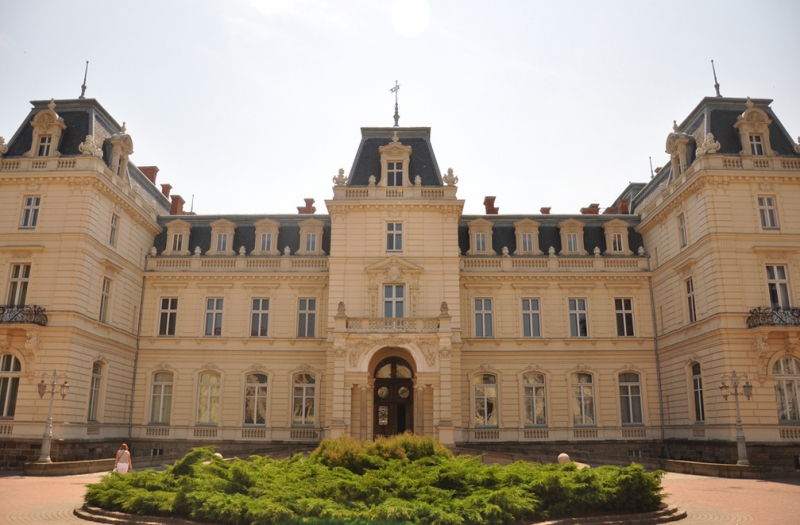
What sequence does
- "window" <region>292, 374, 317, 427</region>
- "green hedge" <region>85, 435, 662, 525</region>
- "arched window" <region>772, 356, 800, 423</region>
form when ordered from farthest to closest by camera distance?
"window" <region>292, 374, 317, 427</region> → "arched window" <region>772, 356, 800, 423</region> → "green hedge" <region>85, 435, 662, 525</region>

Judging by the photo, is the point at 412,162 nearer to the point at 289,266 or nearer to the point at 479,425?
the point at 289,266

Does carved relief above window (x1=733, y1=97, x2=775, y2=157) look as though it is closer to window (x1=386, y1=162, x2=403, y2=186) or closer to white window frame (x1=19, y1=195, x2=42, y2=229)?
window (x1=386, y1=162, x2=403, y2=186)

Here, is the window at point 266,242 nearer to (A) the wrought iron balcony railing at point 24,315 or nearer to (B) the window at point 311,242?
(B) the window at point 311,242

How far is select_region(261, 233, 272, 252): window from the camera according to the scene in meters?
37.6

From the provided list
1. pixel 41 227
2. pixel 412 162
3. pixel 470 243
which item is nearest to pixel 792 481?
pixel 470 243

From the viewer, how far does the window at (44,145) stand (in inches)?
1230

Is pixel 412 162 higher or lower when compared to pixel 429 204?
higher

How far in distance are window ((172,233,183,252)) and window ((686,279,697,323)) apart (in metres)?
28.0

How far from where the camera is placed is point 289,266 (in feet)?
120

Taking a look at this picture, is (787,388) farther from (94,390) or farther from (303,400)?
(94,390)

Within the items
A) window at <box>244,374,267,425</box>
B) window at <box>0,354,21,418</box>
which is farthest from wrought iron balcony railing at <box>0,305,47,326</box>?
window at <box>244,374,267,425</box>

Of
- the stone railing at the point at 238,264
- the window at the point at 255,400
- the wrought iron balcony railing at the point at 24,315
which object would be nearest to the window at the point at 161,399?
the window at the point at 255,400

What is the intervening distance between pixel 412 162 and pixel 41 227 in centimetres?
1875

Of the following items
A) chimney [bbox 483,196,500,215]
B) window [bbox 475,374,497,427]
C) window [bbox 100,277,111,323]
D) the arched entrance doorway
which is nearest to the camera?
window [bbox 100,277,111,323]
